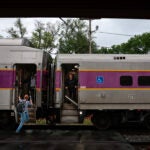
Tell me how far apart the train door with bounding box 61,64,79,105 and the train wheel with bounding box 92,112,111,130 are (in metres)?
1.22

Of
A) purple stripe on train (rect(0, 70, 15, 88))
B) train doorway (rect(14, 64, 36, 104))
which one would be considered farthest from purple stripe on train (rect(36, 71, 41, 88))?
purple stripe on train (rect(0, 70, 15, 88))

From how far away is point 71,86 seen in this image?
2095cm

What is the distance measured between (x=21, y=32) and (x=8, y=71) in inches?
1885

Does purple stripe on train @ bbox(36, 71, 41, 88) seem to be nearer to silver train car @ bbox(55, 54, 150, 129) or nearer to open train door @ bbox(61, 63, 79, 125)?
silver train car @ bbox(55, 54, 150, 129)

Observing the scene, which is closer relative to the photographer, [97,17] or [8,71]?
[97,17]

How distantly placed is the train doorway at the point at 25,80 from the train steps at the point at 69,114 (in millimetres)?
1518

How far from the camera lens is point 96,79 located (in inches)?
799

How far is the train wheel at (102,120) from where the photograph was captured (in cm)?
2070

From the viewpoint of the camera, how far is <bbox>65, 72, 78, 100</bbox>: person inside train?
20875 mm

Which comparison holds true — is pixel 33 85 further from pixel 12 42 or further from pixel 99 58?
pixel 99 58

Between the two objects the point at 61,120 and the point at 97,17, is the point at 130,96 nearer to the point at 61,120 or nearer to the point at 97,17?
the point at 61,120

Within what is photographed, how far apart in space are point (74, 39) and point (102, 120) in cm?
4431

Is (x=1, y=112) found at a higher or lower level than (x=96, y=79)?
lower
